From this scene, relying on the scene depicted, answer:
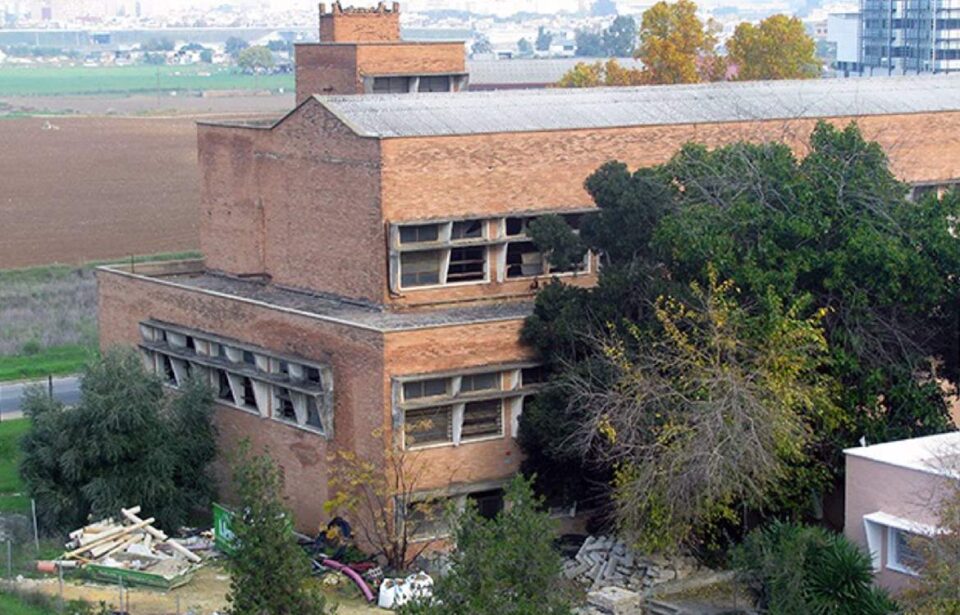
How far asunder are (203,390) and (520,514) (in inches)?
554

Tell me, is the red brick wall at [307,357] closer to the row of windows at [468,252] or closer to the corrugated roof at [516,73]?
the row of windows at [468,252]

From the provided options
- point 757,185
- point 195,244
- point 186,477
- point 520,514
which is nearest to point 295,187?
point 186,477

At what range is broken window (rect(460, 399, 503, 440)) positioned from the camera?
35.3m

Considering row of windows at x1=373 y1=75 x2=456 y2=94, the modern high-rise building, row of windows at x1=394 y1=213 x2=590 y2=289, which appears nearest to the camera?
row of windows at x1=394 y1=213 x2=590 y2=289

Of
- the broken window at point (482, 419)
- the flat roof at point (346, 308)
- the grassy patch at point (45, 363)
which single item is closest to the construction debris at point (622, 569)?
the broken window at point (482, 419)

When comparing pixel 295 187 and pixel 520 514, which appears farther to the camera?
pixel 295 187

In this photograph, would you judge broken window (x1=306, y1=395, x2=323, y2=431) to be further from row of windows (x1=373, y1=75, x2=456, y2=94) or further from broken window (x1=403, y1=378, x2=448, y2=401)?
row of windows (x1=373, y1=75, x2=456, y2=94)

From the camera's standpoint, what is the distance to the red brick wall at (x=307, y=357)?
3456cm

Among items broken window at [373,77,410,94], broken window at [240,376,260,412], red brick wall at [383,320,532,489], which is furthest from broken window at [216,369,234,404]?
broken window at [373,77,410,94]

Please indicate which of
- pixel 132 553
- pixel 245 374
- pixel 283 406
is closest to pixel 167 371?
pixel 245 374

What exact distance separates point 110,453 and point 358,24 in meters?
16.8

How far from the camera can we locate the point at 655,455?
31953mm

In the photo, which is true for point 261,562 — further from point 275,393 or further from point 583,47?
point 583,47

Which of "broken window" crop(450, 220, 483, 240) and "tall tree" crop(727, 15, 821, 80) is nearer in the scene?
"broken window" crop(450, 220, 483, 240)
